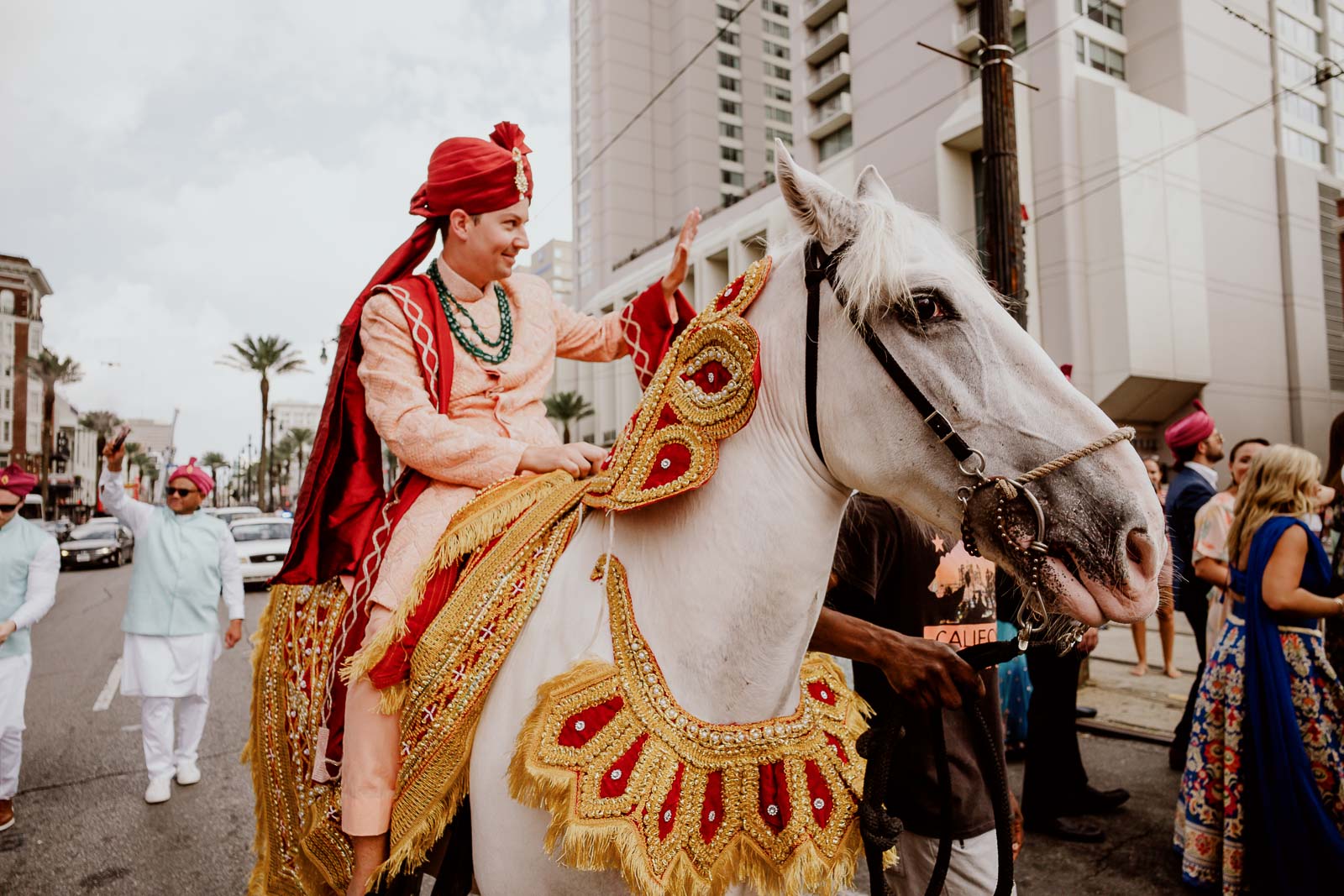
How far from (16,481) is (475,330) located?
16.6 feet

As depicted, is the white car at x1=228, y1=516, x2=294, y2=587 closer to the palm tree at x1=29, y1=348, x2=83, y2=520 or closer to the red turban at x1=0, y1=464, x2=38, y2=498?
the red turban at x1=0, y1=464, x2=38, y2=498

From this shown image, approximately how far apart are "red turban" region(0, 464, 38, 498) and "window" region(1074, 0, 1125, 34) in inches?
1094

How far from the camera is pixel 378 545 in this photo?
1.89 meters

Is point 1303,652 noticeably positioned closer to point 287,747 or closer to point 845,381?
point 845,381

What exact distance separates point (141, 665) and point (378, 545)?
15.9 feet

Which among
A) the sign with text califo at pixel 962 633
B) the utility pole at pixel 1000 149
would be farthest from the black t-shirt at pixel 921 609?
the utility pole at pixel 1000 149

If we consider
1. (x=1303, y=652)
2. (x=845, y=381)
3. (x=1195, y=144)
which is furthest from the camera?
(x=1195, y=144)

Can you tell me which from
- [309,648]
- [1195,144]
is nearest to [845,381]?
[309,648]

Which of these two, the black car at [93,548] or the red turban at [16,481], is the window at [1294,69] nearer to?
the red turban at [16,481]

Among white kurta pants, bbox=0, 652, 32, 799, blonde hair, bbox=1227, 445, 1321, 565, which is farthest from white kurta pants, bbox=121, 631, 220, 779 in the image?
blonde hair, bbox=1227, 445, 1321, 565

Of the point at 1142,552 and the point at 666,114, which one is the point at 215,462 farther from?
the point at 1142,552

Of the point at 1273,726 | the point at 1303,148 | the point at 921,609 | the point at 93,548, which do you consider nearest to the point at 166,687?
the point at 921,609

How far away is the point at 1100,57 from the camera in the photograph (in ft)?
77.6

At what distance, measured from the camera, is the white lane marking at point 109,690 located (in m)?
7.38
